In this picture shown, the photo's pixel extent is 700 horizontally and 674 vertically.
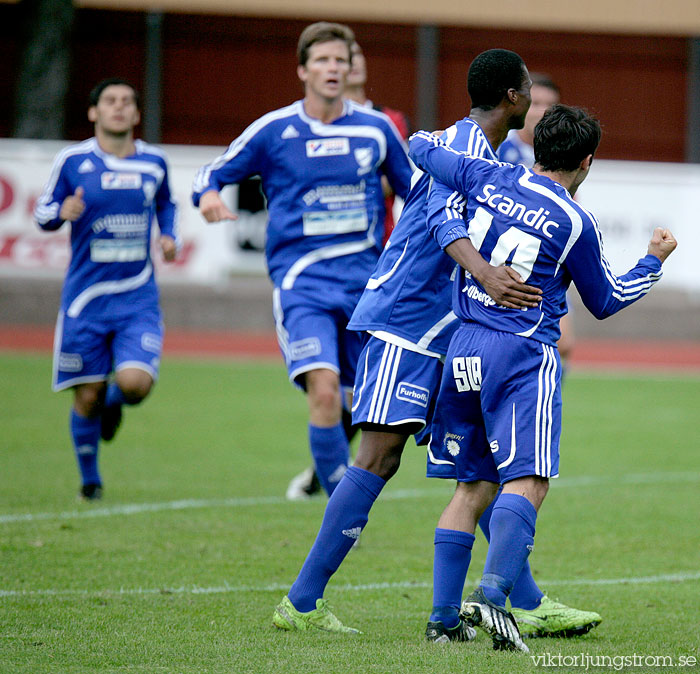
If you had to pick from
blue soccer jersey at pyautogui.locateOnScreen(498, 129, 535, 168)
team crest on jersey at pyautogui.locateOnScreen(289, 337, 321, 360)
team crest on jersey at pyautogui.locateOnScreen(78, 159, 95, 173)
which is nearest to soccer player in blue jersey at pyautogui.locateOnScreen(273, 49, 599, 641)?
team crest on jersey at pyautogui.locateOnScreen(289, 337, 321, 360)

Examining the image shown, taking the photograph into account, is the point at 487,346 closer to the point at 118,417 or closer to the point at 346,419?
the point at 346,419

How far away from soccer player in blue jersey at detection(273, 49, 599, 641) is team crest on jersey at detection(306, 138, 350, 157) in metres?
1.65

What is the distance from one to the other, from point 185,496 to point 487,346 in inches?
155

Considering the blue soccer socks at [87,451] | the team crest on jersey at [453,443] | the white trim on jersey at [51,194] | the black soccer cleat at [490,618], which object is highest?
the white trim on jersey at [51,194]

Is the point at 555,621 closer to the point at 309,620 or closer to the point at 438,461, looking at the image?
the point at 438,461

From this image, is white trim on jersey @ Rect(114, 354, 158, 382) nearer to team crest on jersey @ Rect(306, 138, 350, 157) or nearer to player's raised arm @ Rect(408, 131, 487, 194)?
team crest on jersey @ Rect(306, 138, 350, 157)

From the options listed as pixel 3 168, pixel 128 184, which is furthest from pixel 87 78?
pixel 128 184

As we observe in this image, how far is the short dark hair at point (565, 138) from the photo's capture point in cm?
438

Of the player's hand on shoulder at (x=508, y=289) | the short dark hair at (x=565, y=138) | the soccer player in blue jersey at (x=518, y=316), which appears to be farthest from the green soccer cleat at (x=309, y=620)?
the short dark hair at (x=565, y=138)

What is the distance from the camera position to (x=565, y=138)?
4391 millimetres

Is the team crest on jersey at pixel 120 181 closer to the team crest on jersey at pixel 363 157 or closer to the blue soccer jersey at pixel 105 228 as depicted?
the blue soccer jersey at pixel 105 228

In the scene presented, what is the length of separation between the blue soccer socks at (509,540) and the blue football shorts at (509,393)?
4.4 inches

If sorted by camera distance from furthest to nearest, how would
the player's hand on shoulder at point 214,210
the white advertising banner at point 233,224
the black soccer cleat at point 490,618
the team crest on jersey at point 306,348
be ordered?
the white advertising banner at point 233,224, the team crest on jersey at point 306,348, the player's hand on shoulder at point 214,210, the black soccer cleat at point 490,618

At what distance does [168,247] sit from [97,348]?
774 millimetres
